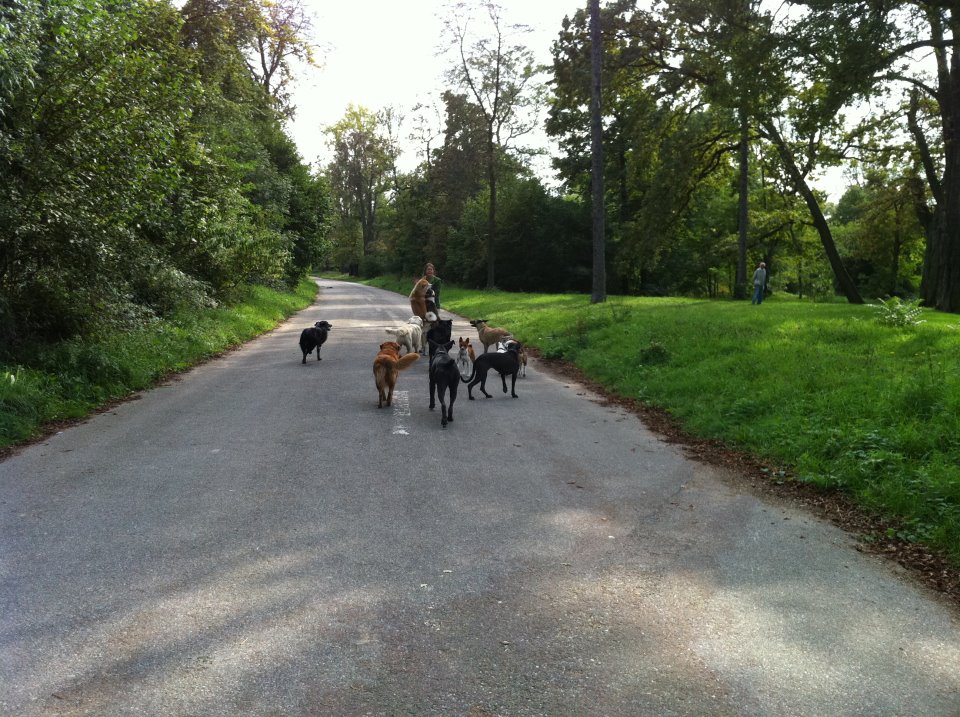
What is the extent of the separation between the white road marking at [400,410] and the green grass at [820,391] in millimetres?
3563

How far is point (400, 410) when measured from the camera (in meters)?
8.65

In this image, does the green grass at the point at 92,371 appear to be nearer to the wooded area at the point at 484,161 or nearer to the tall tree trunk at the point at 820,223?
the wooded area at the point at 484,161

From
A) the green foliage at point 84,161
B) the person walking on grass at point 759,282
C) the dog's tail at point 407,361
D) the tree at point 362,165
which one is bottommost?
the dog's tail at point 407,361

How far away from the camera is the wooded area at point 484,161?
28.4 feet

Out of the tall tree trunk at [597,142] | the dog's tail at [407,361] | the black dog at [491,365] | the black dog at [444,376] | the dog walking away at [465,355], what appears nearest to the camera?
the black dog at [444,376]

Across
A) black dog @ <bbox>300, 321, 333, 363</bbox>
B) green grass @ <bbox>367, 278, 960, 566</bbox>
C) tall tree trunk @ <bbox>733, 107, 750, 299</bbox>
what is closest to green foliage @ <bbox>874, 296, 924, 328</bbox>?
green grass @ <bbox>367, 278, 960, 566</bbox>

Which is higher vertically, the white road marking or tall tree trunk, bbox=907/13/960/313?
tall tree trunk, bbox=907/13/960/313

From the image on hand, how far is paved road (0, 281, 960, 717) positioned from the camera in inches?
112

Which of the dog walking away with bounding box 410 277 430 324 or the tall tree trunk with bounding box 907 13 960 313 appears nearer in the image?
the dog walking away with bounding box 410 277 430 324

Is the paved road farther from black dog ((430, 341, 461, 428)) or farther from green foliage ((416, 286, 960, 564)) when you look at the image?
black dog ((430, 341, 461, 428))

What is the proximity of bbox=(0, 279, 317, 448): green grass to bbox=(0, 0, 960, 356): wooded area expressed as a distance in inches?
21.0

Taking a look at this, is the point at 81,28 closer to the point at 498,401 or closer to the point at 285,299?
the point at 498,401

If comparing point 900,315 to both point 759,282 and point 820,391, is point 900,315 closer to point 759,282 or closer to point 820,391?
point 820,391

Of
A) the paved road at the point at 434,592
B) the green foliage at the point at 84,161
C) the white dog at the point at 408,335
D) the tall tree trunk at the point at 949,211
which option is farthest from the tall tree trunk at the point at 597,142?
the paved road at the point at 434,592
